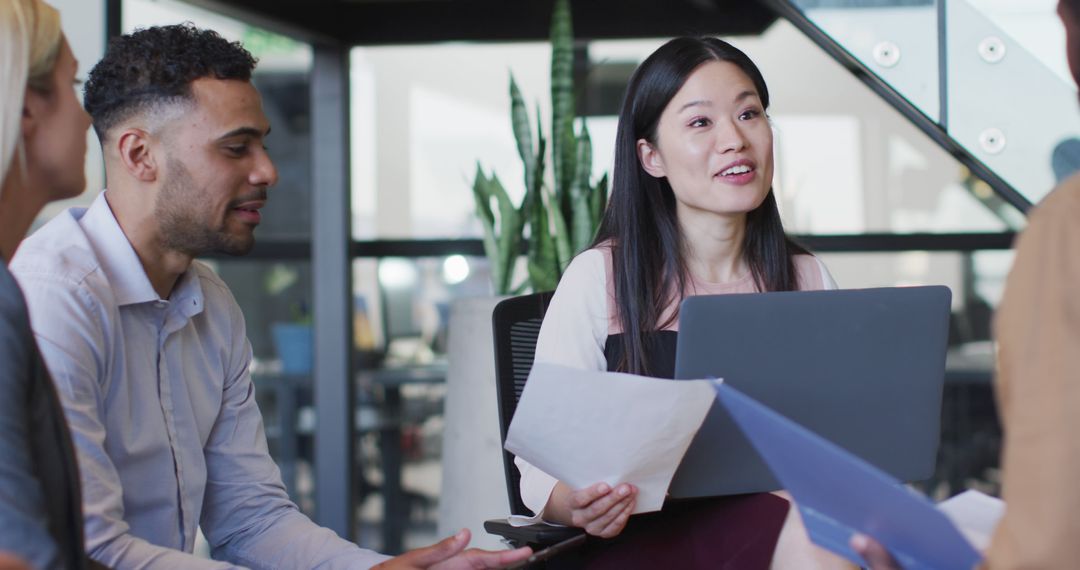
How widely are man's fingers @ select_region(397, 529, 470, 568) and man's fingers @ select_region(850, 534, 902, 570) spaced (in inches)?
24.8

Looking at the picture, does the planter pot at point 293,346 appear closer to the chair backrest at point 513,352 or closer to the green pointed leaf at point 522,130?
the green pointed leaf at point 522,130

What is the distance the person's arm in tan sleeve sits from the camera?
2.55ft

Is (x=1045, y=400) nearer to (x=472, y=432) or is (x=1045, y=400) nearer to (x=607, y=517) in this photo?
(x=607, y=517)

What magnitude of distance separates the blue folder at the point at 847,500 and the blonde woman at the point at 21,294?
23.7 inches

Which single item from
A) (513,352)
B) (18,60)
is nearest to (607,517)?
(513,352)

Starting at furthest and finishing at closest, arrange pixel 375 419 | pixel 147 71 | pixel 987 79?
1. pixel 375 419
2. pixel 987 79
3. pixel 147 71

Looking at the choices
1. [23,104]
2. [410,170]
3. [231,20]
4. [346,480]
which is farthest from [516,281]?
[23,104]

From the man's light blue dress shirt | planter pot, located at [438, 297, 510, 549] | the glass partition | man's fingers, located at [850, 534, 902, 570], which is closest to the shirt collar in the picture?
the man's light blue dress shirt

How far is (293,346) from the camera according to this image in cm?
411

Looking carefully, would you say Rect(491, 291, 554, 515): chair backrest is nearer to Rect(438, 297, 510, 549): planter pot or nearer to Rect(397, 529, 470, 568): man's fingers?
Rect(397, 529, 470, 568): man's fingers

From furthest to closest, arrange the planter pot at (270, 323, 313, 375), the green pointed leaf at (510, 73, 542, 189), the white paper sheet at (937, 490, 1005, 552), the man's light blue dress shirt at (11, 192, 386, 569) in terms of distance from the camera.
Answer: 1. the planter pot at (270, 323, 313, 375)
2. the green pointed leaf at (510, 73, 542, 189)
3. the man's light blue dress shirt at (11, 192, 386, 569)
4. the white paper sheet at (937, 490, 1005, 552)

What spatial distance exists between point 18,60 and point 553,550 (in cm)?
91

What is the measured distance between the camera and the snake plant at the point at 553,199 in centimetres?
314

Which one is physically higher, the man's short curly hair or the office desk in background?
the man's short curly hair
